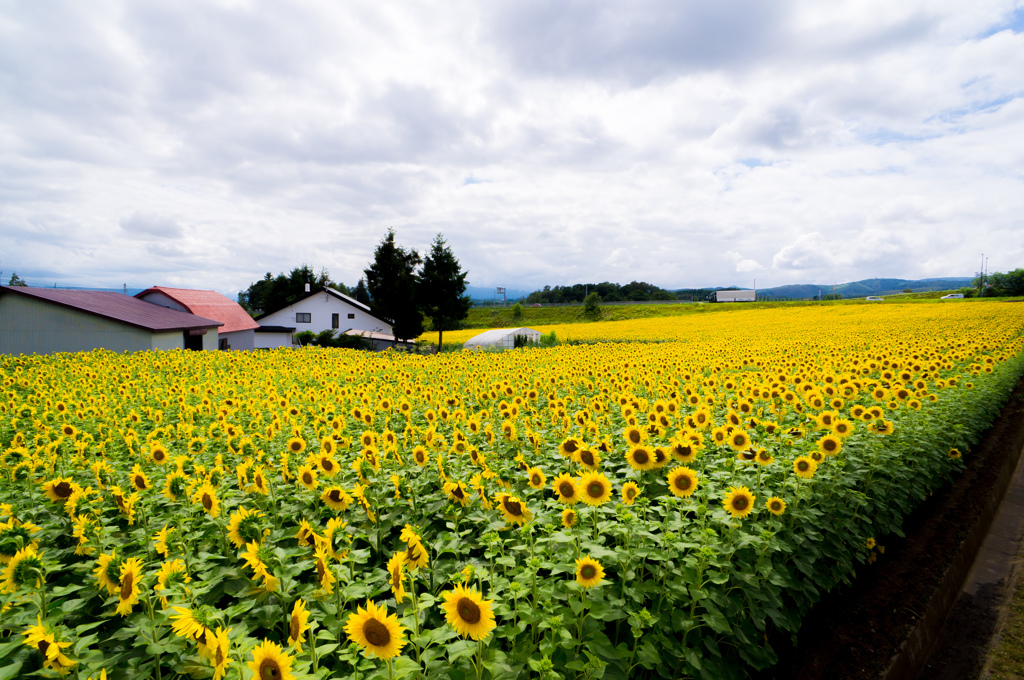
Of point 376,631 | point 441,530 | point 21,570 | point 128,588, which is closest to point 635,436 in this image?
point 441,530

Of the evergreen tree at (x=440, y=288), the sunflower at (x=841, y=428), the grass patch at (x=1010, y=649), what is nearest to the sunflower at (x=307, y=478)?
the sunflower at (x=841, y=428)

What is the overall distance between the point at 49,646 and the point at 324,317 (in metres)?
50.8

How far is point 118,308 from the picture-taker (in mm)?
26797

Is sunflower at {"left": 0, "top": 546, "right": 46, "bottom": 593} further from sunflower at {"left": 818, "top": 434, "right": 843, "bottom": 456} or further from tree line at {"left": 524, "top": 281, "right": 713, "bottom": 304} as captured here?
tree line at {"left": 524, "top": 281, "right": 713, "bottom": 304}

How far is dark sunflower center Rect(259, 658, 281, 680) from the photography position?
5.02ft

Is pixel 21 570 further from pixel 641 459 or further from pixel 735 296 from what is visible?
pixel 735 296

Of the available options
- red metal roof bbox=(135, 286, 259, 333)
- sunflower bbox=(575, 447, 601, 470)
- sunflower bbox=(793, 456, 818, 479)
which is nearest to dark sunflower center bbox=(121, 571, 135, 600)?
sunflower bbox=(575, 447, 601, 470)

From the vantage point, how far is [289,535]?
2.83 meters

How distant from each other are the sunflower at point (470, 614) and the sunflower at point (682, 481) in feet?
5.33

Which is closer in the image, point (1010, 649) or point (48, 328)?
point (1010, 649)

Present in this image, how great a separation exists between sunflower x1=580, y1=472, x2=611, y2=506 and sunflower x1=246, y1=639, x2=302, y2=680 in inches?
64.0

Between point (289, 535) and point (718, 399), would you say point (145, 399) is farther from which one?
point (718, 399)

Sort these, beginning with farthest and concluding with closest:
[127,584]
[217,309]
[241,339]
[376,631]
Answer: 1. [241,339]
2. [217,309]
3. [127,584]
4. [376,631]

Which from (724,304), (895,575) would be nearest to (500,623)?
(895,575)
